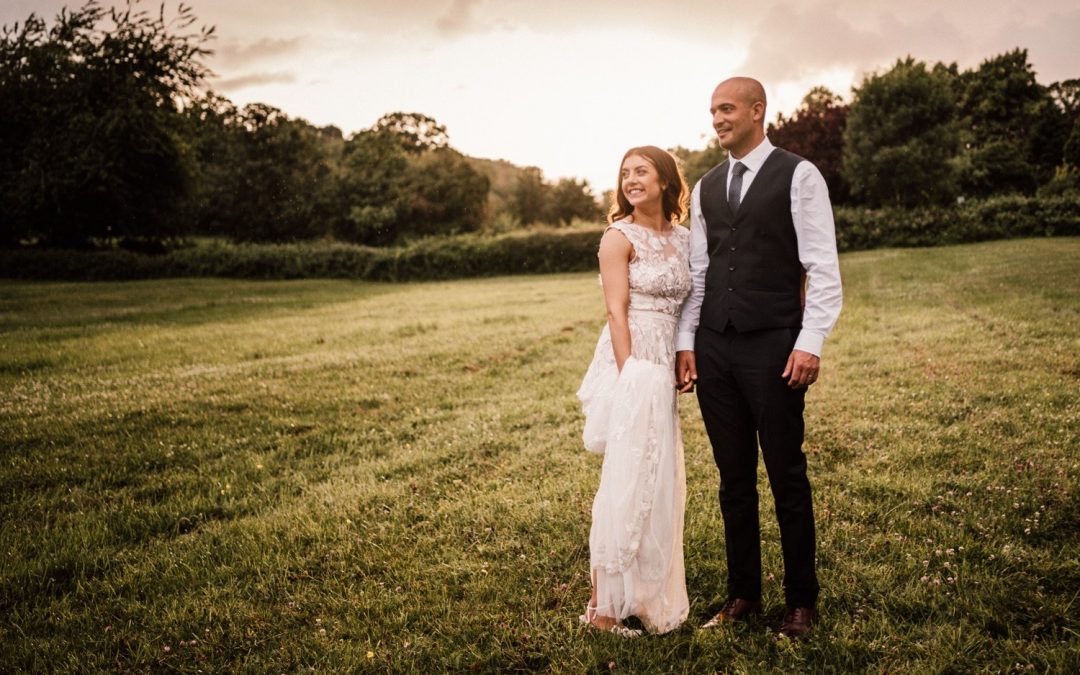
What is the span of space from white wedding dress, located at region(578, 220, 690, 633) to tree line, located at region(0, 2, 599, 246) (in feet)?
58.8

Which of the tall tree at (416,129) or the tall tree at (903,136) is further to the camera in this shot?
the tall tree at (416,129)

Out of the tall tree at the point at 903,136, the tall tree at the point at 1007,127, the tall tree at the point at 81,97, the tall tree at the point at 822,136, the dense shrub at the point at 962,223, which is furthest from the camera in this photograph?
the tall tree at the point at 1007,127

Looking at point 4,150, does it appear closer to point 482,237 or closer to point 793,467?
point 482,237

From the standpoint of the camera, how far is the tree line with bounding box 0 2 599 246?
17.1m

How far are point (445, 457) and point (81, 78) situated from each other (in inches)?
718

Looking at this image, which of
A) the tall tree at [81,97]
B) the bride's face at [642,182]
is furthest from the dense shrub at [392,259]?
the bride's face at [642,182]

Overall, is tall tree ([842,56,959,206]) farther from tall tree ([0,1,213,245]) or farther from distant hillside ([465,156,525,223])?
tall tree ([0,1,213,245])

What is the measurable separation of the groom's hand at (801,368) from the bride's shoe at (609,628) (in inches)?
64.4

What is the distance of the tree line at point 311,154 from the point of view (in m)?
17.2

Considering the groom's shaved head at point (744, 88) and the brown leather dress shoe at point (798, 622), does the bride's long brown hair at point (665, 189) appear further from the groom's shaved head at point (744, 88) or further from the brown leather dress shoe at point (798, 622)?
the brown leather dress shoe at point (798, 622)

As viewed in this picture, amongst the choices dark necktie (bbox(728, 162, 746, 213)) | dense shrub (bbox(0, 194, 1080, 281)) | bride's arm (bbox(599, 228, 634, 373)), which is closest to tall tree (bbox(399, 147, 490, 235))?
dense shrub (bbox(0, 194, 1080, 281))


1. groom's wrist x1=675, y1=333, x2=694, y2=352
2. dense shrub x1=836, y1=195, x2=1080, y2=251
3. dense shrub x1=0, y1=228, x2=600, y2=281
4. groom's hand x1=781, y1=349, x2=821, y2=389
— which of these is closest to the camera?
groom's hand x1=781, y1=349, x2=821, y2=389

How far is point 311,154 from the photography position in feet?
173

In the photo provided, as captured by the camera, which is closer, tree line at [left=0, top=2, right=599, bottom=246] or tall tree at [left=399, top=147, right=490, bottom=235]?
tree line at [left=0, top=2, right=599, bottom=246]
